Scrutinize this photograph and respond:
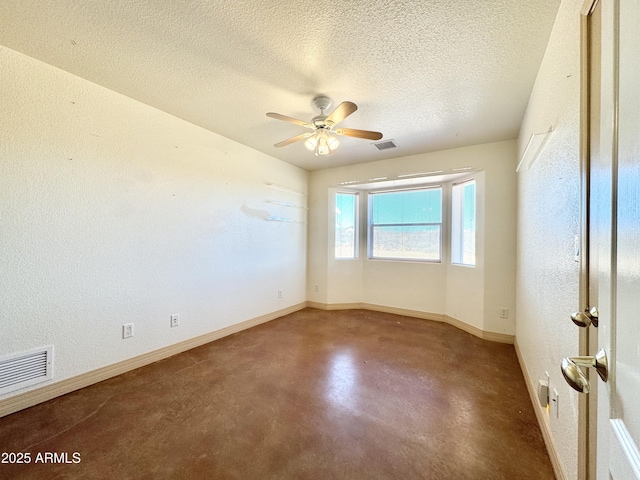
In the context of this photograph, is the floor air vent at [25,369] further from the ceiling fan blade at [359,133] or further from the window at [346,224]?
the window at [346,224]

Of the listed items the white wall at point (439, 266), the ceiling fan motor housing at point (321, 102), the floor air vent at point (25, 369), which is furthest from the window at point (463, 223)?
the floor air vent at point (25, 369)

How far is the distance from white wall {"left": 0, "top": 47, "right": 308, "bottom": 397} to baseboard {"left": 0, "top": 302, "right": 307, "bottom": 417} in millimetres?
64

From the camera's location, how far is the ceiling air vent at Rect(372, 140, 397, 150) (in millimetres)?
3277

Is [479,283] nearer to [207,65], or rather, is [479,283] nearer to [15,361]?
[207,65]

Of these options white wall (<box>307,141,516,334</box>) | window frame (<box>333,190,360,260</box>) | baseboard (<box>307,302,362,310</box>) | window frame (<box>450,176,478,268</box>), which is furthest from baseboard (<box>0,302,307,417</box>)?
window frame (<box>450,176,478,268</box>)

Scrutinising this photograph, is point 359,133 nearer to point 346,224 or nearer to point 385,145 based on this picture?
point 385,145

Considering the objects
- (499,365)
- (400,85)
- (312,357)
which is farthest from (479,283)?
(400,85)

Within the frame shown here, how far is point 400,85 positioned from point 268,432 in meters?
2.69

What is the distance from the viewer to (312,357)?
8.71 ft

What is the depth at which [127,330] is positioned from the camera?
92.0 inches

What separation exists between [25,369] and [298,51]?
291 centimetres

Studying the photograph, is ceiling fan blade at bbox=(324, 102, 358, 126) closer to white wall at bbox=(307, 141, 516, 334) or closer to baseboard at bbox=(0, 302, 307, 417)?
white wall at bbox=(307, 141, 516, 334)

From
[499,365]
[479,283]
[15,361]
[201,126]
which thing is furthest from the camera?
[479,283]

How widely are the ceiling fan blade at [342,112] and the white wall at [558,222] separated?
1.15m
